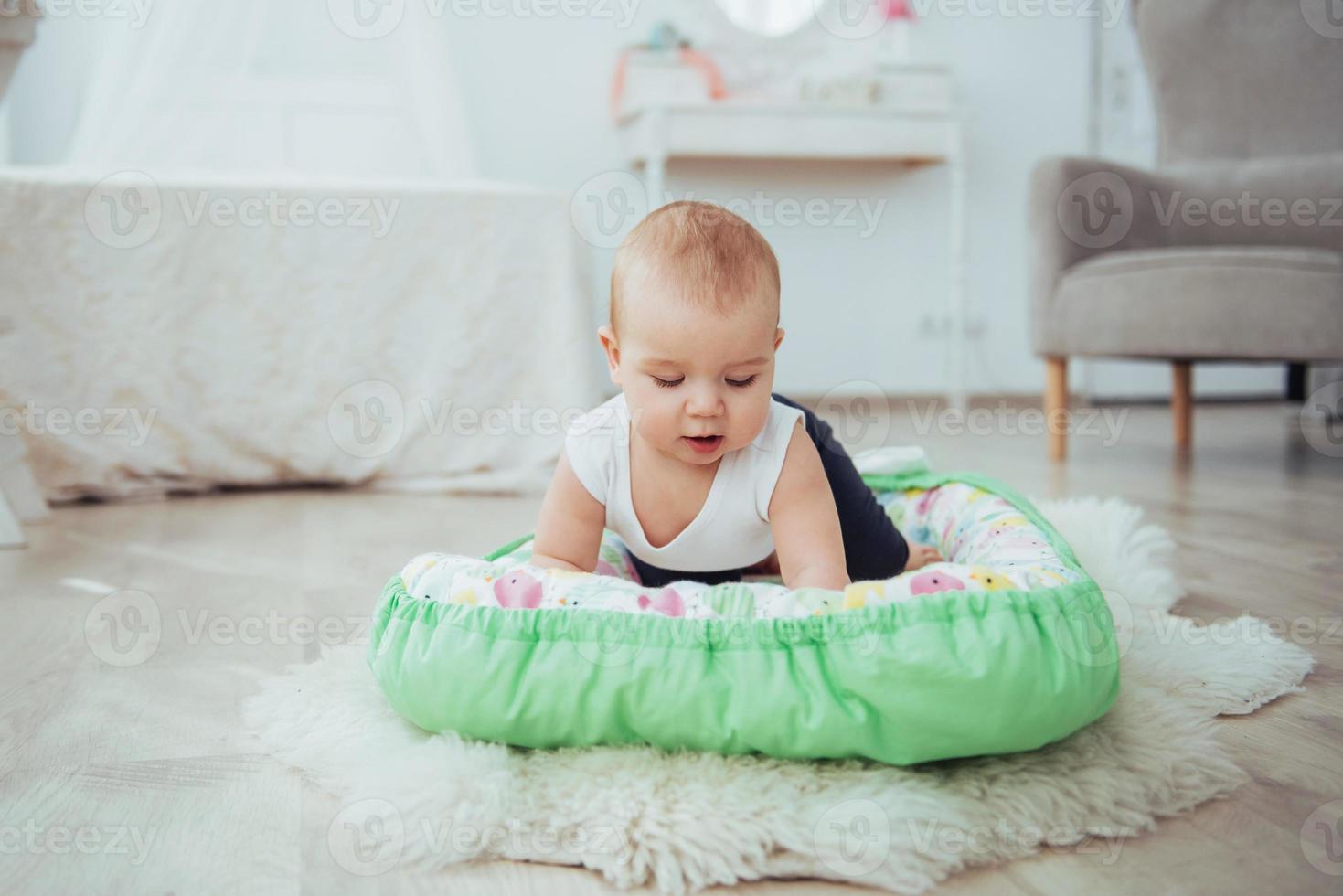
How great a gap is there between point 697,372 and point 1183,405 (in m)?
1.94

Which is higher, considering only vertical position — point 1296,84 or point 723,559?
point 1296,84

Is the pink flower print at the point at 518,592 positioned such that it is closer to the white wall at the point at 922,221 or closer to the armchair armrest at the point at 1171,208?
the armchair armrest at the point at 1171,208

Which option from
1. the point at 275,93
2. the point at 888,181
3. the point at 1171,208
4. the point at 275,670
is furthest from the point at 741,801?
the point at 888,181

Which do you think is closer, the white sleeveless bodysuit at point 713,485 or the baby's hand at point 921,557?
the white sleeveless bodysuit at point 713,485

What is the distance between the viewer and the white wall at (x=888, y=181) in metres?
3.22

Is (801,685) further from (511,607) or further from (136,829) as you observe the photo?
(136,829)

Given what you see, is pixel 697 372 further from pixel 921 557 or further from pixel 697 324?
pixel 921 557

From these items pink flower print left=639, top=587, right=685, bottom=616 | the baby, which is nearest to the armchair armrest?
the baby

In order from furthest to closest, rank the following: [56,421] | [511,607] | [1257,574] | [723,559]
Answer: [56,421], [1257,574], [723,559], [511,607]

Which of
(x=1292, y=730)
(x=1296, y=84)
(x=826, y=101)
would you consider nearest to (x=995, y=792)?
(x=1292, y=730)

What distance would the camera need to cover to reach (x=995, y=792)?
66 centimetres

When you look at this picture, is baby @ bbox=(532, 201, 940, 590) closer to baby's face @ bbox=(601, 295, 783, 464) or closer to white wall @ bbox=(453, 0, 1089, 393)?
baby's face @ bbox=(601, 295, 783, 464)

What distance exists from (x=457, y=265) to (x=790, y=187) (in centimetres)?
160

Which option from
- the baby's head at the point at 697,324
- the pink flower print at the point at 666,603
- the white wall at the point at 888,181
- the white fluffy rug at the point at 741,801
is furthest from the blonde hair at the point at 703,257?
the white wall at the point at 888,181
